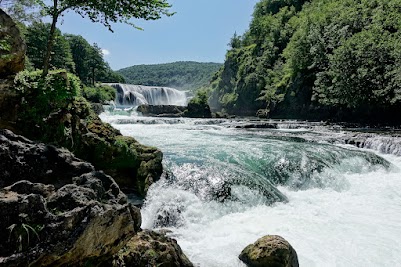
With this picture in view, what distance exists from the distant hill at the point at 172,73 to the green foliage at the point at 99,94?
339ft

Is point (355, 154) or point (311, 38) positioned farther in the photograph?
point (311, 38)

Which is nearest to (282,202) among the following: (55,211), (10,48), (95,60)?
(55,211)

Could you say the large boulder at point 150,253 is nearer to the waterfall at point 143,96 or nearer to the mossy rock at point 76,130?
the mossy rock at point 76,130

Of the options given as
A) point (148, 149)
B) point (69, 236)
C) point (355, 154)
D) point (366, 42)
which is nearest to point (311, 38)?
point (366, 42)

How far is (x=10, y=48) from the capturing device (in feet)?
21.7

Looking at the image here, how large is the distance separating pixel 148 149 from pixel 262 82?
43.9 meters

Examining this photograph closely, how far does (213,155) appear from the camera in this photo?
13.7 m

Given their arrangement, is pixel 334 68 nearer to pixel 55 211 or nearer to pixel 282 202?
pixel 282 202

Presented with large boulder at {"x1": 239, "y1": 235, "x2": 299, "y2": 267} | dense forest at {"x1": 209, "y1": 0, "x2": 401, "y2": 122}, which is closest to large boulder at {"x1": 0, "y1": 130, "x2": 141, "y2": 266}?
large boulder at {"x1": 239, "y1": 235, "x2": 299, "y2": 267}

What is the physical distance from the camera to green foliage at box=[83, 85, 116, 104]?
162 feet

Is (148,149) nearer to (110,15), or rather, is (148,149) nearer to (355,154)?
(110,15)

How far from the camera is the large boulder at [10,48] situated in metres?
6.70

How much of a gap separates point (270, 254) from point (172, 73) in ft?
595

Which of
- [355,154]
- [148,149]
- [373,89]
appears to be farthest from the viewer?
[373,89]
